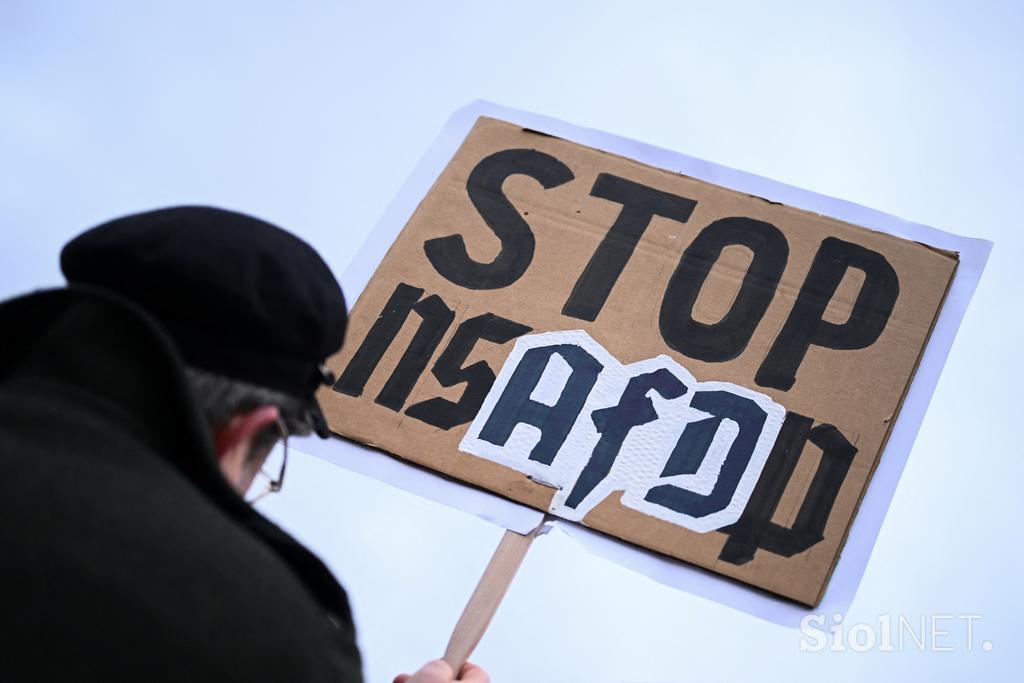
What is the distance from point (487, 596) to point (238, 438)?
1.36ft

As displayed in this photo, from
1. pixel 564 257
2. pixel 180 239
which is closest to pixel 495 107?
pixel 564 257

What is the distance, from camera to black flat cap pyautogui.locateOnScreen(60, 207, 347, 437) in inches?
27.2

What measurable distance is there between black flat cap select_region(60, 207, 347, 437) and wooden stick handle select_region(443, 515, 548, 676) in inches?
14.2

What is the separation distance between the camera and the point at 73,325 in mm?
646

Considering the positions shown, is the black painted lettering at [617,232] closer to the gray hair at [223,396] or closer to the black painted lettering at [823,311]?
the black painted lettering at [823,311]

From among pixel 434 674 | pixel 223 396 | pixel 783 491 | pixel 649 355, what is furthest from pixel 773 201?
pixel 223 396

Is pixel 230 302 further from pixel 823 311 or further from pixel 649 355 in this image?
pixel 823 311

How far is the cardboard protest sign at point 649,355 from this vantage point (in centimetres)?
108

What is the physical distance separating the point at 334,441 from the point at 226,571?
21.0 inches

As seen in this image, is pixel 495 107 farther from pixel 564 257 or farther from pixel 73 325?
pixel 73 325

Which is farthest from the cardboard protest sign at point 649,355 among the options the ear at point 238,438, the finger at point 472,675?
the ear at point 238,438

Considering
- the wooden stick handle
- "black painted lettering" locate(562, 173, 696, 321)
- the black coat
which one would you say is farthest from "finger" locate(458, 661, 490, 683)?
"black painted lettering" locate(562, 173, 696, 321)

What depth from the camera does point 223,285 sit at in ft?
2.26

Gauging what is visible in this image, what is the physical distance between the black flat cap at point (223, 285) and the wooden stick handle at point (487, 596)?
361 millimetres
